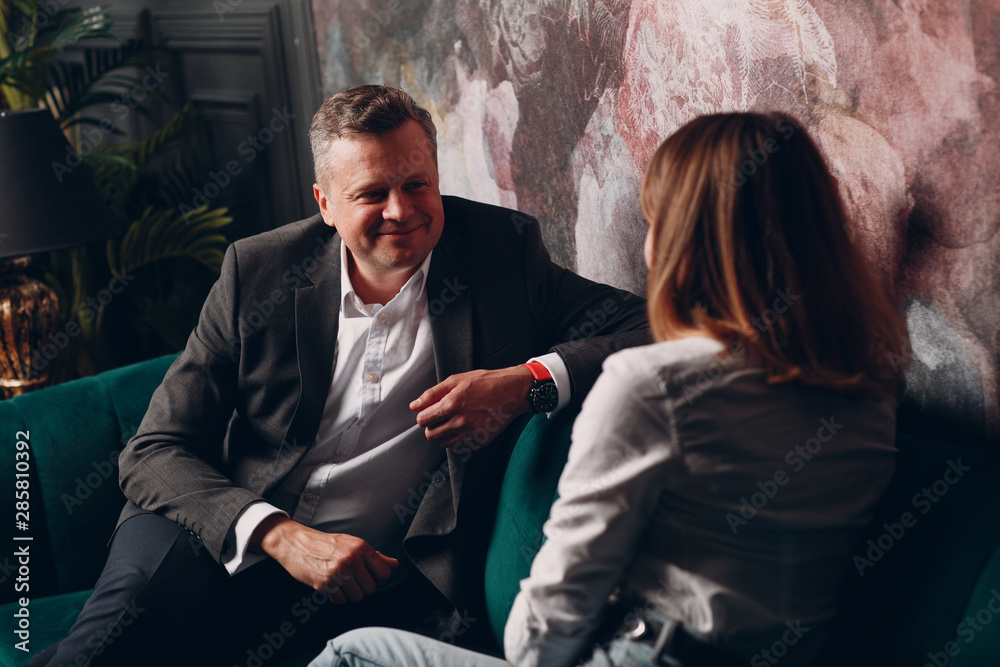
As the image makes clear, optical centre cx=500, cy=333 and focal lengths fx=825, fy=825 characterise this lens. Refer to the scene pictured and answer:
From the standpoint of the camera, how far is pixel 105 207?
2.66 meters

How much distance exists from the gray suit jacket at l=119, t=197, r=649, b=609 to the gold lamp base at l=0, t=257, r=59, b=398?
1200 millimetres

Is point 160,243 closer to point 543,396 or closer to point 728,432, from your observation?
point 543,396

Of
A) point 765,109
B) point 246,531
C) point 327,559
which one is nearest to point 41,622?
point 246,531

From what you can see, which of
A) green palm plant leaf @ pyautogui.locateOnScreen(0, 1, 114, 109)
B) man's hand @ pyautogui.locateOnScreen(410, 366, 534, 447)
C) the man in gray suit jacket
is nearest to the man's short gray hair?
the man in gray suit jacket

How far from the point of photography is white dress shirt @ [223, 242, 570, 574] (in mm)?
1777

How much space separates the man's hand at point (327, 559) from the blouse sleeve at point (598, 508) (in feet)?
1.80

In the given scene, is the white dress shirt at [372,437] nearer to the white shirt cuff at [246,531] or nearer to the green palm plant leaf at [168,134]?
the white shirt cuff at [246,531]

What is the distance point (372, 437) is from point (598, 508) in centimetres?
92

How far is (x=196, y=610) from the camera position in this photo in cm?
165

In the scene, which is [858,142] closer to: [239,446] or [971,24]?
[971,24]

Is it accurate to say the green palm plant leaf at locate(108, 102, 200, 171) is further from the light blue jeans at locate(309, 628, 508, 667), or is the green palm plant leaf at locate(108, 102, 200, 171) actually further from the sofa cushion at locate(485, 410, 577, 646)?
the light blue jeans at locate(309, 628, 508, 667)

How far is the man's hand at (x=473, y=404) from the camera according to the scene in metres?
1.57

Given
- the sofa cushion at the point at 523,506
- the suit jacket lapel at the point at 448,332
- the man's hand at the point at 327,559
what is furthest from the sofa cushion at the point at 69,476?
the sofa cushion at the point at 523,506

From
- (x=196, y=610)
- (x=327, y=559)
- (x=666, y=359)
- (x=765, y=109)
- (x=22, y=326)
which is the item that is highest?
(x=765, y=109)
